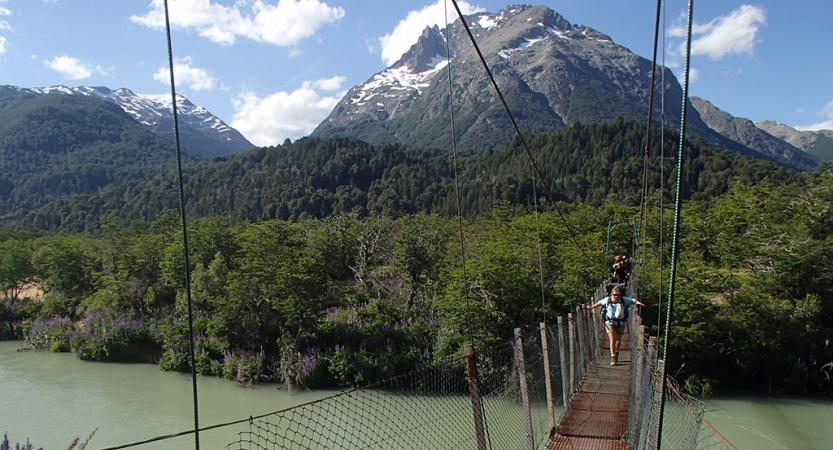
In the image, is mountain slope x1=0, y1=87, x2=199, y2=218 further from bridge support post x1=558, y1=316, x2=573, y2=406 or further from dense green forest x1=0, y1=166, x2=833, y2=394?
bridge support post x1=558, y1=316, x2=573, y2=406

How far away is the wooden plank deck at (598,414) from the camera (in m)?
4.04

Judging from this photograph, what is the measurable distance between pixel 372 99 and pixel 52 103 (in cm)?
10480

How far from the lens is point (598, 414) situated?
15.5ft

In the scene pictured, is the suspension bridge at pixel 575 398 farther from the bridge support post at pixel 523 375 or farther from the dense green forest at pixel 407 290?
the dense green forest at pixel 407 290

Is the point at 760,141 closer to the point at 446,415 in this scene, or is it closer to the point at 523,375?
the point at 446,415

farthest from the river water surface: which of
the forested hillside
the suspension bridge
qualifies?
the forested hillside

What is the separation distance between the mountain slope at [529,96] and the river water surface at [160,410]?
114880 millimetres

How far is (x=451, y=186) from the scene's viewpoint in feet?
219

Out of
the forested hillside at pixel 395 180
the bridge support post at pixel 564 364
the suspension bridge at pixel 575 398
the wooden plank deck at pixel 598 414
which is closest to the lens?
the suspension bridge at pixel 575 398

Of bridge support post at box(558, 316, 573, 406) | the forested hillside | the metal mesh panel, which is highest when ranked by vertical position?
the forested hillside

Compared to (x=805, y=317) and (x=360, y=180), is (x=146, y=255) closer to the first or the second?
(x=805, y=317)

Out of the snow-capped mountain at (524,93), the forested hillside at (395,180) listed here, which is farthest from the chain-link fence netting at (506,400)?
the snow-capped mountain at (524,93)

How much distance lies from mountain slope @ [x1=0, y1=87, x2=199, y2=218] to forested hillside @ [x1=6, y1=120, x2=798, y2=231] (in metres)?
18.8

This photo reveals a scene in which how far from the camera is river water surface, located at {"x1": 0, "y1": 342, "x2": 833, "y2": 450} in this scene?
10070mm
